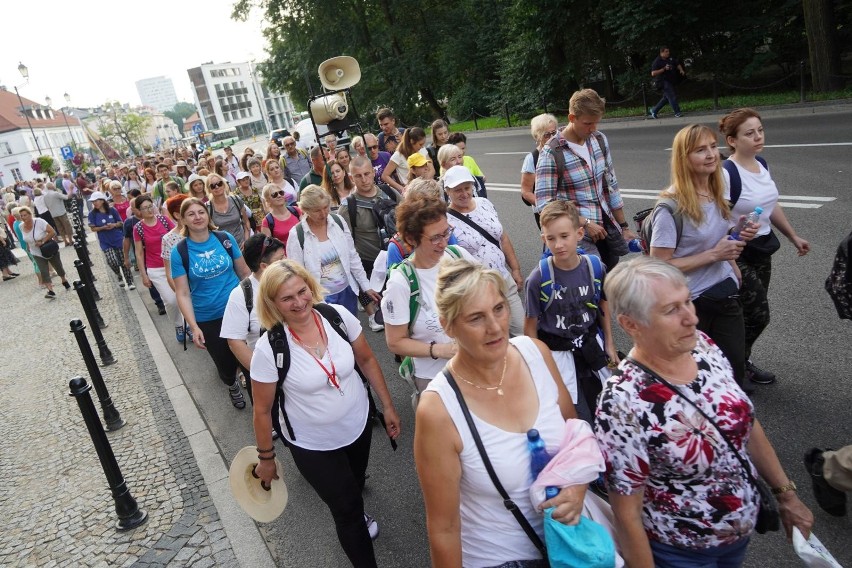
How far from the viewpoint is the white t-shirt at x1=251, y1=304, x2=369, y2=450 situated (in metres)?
3.20

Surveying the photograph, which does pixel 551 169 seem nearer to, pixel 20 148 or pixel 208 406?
pixel 208 406

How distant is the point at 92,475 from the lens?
5.59 meters

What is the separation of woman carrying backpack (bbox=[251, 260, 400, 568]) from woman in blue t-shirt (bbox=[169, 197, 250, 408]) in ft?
8.01

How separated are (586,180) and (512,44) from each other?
24196 millimetres

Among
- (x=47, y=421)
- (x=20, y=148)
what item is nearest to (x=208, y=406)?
(x=47, y=421)

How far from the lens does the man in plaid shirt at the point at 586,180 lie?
4.67m

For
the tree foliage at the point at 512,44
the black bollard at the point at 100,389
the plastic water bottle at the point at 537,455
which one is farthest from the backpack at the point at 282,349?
the tree foliage at the point at 512,44

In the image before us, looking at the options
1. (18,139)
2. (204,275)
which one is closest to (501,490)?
(204,275)

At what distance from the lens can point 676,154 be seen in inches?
143

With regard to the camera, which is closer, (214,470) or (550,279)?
(550,279)

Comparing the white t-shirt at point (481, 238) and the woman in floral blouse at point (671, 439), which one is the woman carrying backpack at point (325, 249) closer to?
the white t-shirt at point (481, 238)

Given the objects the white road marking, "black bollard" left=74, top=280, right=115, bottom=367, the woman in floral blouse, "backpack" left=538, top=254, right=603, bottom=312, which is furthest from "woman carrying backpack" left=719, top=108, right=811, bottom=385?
"black bollard" left=74, top=280, right=115, bottom=367

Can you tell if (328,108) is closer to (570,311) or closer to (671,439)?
(570,311)

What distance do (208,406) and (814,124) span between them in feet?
43.9
